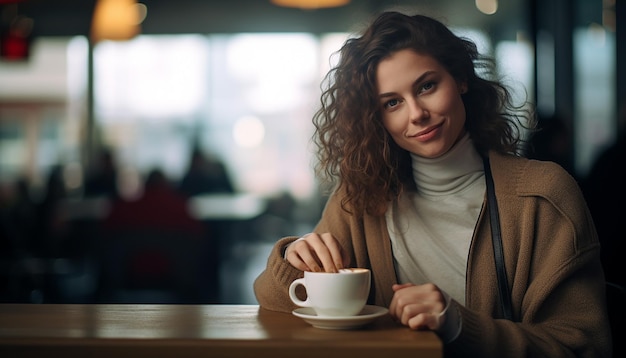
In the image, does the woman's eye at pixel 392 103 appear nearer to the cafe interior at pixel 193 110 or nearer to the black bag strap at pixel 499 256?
the black bag strap at pixel 499 256

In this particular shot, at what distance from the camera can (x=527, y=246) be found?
139 cm

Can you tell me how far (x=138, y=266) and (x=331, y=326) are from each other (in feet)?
11.9

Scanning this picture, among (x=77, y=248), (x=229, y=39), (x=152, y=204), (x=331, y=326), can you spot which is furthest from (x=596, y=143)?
(x=229, y=39)

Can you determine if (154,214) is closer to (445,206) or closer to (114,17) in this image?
(114,17)

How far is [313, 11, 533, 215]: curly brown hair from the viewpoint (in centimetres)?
151

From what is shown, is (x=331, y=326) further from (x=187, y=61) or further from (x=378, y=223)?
(x=187, y=61)

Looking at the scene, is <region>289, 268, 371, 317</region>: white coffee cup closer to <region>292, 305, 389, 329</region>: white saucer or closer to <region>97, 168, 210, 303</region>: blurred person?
<region>292, 305, 389, 329</region>: white saucer

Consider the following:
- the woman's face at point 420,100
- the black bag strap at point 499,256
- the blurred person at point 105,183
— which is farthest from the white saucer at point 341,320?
Answer: the blurred person at point 105,183

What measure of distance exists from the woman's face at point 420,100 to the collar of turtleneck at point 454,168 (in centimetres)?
4

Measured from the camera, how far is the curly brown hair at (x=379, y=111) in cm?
151

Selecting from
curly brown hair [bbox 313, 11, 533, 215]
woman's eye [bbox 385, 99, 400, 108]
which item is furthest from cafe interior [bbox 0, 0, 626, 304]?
woman's eye [bbox 385, 99, 400, 108]

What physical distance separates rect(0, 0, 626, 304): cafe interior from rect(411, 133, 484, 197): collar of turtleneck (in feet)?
11.3

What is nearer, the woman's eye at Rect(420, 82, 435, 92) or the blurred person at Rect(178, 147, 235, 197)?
the woman's eye at Rect(420, 82, 435, 92)

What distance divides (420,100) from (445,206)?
0.25m
